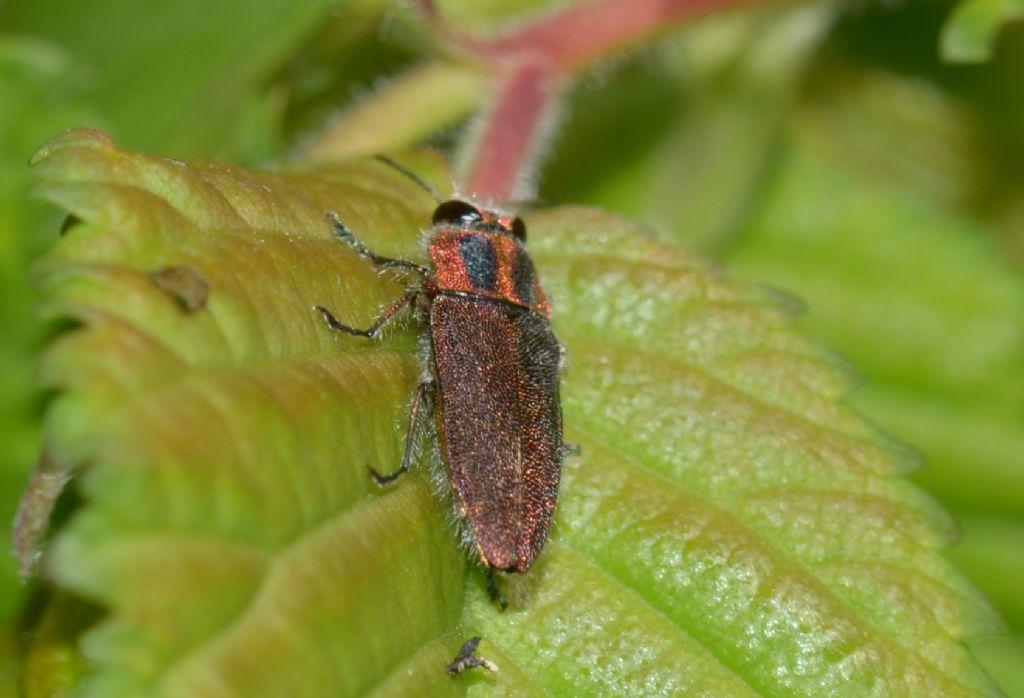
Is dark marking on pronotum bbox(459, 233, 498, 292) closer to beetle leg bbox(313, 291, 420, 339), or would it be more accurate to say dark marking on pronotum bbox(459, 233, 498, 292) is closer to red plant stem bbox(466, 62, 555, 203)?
beetle leg bbox(313, 291, 420, 339)

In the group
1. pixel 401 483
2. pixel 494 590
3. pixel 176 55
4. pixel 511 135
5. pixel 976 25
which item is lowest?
pixel 176 55

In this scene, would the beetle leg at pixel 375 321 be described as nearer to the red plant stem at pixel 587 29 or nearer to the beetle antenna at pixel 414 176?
the beetle antenna at pixel 414 176

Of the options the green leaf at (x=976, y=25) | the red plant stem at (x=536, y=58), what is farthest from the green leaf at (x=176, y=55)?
the green leaf at (x=976, y=25)

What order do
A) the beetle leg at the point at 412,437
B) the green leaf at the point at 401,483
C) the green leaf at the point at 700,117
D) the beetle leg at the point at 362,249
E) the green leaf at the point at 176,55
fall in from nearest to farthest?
the green leaf at the point at 401,483 < the beetle leg at the point at 412,437 < the beetle leg at the point at 362,249 < the green leaf at the point at 176,55 < the green leaf at the point at 700,117

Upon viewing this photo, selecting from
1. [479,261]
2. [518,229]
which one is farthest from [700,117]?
[479,261]

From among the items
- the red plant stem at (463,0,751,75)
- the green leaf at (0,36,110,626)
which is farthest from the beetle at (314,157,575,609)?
the green leaf at (0,36,110,626)

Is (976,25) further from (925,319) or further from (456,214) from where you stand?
(925,319)
